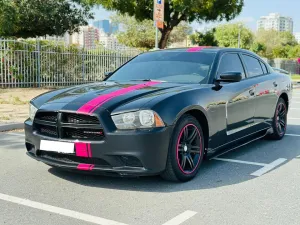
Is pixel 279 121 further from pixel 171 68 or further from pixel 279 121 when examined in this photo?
pixel 171 68

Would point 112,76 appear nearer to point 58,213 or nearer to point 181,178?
point 181,178

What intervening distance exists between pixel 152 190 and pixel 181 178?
1.24 feet

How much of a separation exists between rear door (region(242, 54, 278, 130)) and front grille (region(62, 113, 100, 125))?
9.35 feet

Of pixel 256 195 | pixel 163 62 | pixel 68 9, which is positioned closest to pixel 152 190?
pixel 256 195

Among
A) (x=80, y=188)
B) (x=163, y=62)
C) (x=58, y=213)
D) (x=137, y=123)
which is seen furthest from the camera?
(x=163, y=62)


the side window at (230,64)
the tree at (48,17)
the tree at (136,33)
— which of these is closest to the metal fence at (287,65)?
the tree at (136,33)

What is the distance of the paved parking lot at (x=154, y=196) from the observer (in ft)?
11.8

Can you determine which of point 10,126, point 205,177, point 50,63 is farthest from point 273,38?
point 205,177

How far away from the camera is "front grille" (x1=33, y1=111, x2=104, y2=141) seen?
416cm

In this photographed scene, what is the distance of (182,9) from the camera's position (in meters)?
20.3

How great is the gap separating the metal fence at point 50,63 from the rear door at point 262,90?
10.8 m

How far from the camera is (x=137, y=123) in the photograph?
163 inches

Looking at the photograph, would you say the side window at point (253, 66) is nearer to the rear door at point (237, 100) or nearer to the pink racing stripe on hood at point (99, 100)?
the rear door at point (237, 100)

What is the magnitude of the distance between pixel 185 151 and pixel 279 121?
→ 10.6ft
